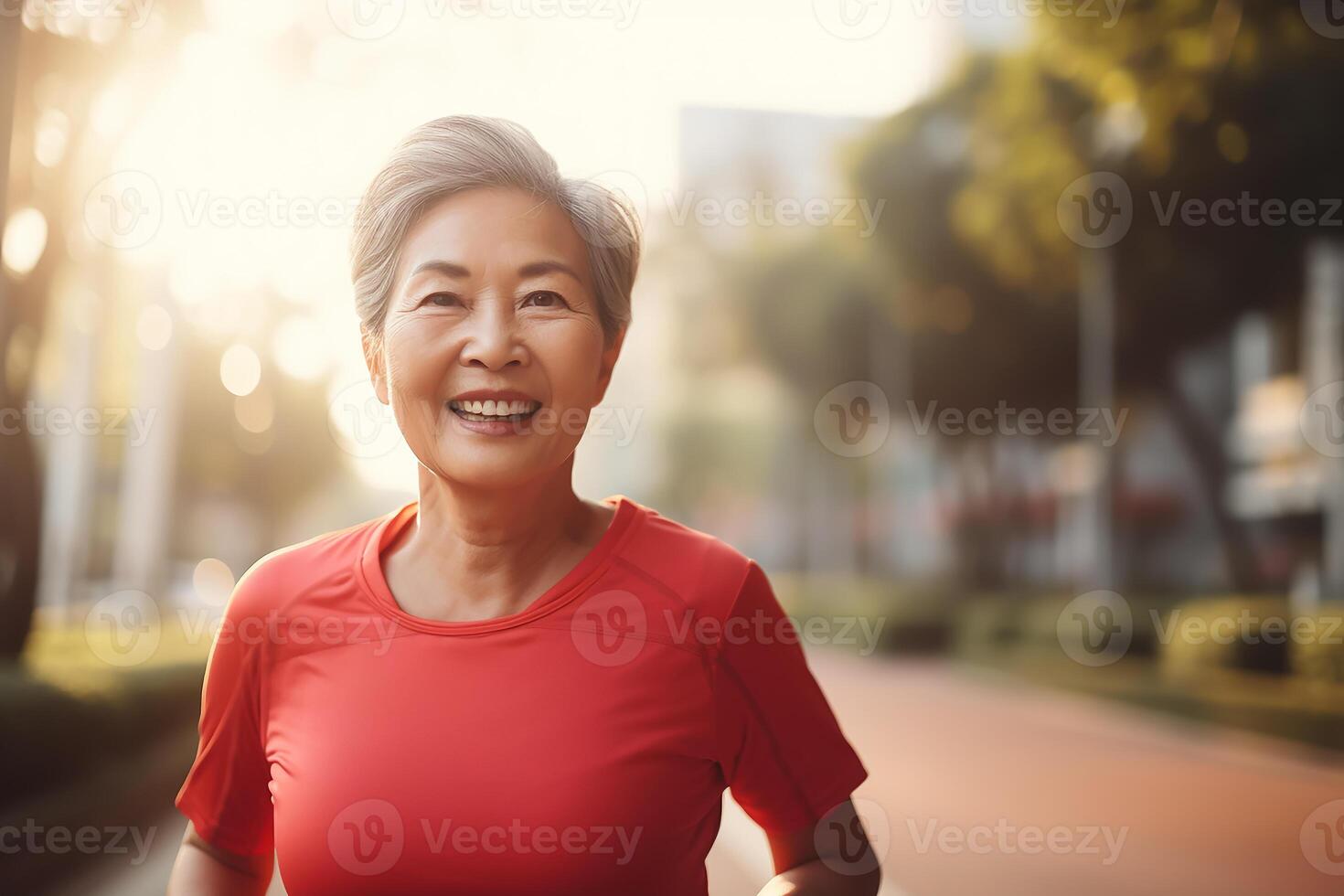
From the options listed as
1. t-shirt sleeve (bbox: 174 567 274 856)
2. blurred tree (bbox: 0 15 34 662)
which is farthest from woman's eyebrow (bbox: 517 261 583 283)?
blurred tree (bbox: 0 15 34 662)

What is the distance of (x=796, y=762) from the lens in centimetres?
202

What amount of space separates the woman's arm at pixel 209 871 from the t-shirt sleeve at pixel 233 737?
0.02 metres

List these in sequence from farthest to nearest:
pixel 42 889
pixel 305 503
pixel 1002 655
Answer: pixel 305 503 < pixel 1002 655 < pixel 42 889

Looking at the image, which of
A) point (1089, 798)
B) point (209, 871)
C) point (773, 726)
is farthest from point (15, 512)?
point (773, 726)

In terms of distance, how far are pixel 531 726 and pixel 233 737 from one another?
53 cm

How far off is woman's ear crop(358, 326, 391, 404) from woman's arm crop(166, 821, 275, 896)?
2.42 ft

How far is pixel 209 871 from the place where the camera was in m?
2.13

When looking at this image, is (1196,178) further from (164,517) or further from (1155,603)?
(164,517)

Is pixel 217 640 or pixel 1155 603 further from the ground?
pixel 217 640

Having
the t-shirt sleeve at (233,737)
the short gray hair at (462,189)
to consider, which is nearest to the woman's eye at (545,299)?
the short gray hair at (462,189)

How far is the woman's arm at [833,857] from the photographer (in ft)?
6.62

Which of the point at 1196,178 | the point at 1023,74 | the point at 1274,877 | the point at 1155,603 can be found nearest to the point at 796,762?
the point at 1274,877

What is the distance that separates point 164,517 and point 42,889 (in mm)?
18184

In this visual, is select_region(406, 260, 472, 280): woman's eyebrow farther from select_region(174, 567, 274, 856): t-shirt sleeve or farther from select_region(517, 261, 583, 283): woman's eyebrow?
select_region(174, 567, 274, 856): t-shirt sleeve
